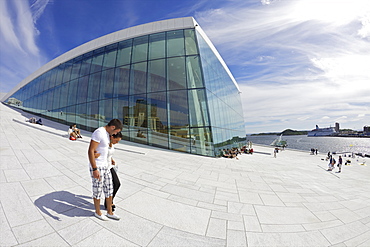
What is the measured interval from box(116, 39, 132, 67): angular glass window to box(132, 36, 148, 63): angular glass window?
59 centimetres

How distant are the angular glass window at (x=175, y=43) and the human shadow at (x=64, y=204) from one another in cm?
1289

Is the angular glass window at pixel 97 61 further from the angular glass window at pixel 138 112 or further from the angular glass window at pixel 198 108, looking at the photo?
the angular glass window at pixel 198 108

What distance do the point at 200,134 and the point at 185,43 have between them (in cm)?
831

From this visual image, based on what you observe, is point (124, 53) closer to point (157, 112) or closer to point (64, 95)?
point (157, 112)

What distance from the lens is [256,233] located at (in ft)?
9.80

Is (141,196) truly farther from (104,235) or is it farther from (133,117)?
(133,117)

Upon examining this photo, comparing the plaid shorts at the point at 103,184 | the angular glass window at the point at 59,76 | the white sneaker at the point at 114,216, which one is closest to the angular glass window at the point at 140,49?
the plaid shorts at the point at 103,184

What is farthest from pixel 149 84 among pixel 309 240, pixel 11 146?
pixel 309 240

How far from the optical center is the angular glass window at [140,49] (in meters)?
14.5

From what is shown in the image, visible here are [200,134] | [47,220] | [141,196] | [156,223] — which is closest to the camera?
[47,220]

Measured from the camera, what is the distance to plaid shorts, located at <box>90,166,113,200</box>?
8.98ft

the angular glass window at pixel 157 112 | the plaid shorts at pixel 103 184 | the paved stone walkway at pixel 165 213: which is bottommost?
the paved stone walkway at pixel 165 213

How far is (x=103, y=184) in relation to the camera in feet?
9.30

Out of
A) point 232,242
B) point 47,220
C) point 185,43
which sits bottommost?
point 232,242
